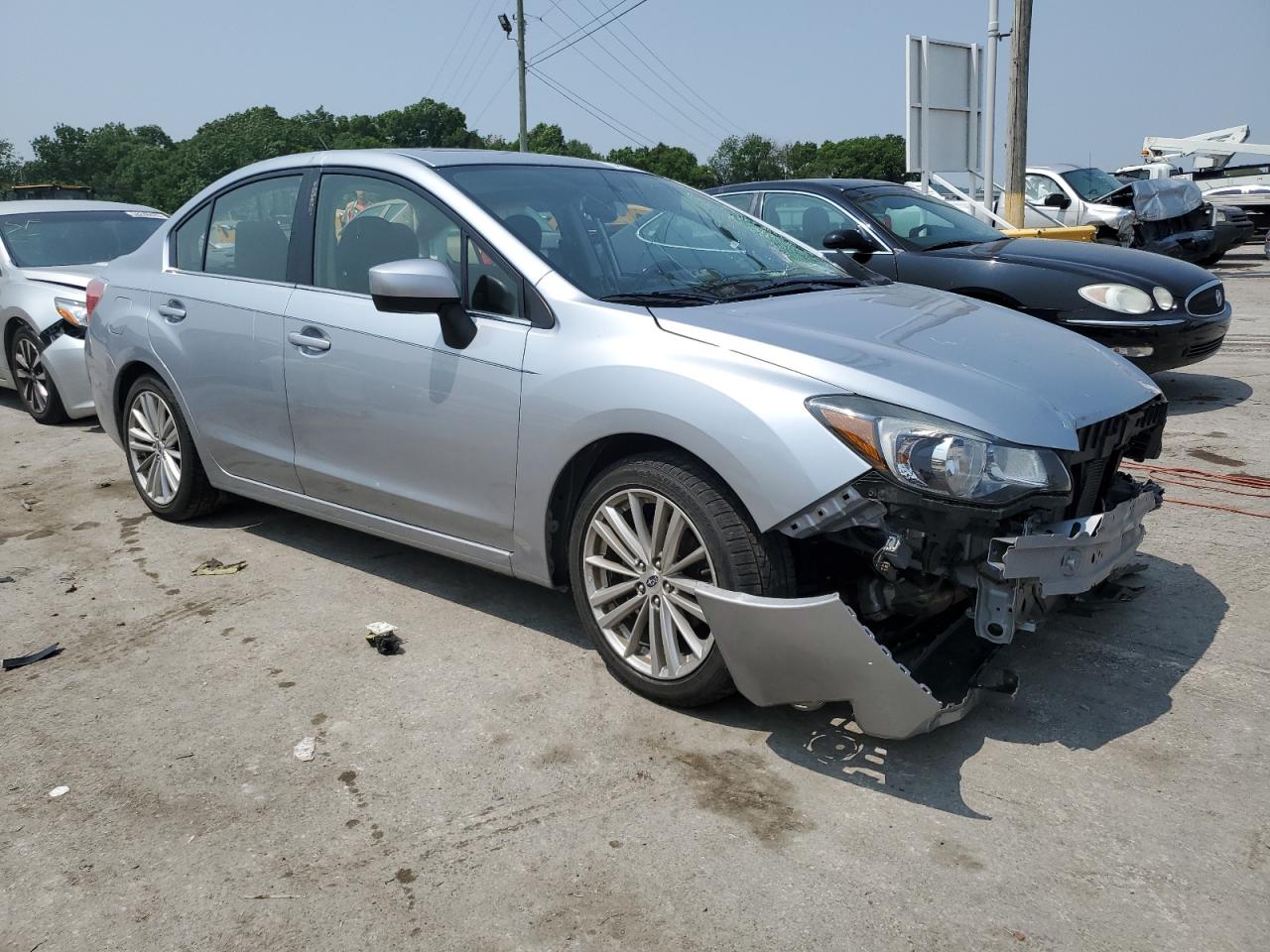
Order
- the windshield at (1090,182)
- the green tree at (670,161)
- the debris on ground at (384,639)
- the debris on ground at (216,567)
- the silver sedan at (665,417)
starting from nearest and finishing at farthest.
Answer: the silver sedan at (665,417) → the debris on ground at (384,639) → the debris on ground at (216,567) → the windshield at (1090,182) → the green tree at (670,161)

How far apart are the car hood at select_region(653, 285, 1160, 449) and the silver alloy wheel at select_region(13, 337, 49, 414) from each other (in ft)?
22.2

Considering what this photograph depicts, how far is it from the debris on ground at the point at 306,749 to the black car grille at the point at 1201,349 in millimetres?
6108

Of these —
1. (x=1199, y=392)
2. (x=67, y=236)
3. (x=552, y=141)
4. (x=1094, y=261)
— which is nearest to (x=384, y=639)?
(x=1094, y=261)

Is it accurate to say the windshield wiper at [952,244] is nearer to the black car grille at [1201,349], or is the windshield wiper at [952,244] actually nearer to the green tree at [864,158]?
the black car grille at [1201,349]

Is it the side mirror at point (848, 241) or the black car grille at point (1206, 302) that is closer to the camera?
the side mirror at point (848, 241)

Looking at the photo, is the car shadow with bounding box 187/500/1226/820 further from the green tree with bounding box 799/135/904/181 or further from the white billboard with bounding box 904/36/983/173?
the green tree with bounding box 799/135/904/181

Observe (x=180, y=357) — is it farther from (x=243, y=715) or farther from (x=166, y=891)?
(x=166, y=891)

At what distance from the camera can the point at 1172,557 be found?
4.74m

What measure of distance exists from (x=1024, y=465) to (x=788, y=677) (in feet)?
2.80

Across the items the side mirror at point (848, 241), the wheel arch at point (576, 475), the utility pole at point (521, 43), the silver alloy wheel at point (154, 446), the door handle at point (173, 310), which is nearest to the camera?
the wheel arch at point (576, 475)

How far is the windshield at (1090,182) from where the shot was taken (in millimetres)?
17828

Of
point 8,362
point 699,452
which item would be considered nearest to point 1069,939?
point 699,452

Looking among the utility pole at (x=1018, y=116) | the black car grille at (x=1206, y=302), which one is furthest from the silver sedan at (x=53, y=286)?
the utility pole at (x=1018, y=116)

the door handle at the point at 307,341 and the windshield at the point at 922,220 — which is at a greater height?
the windshield at the point at 922,220
